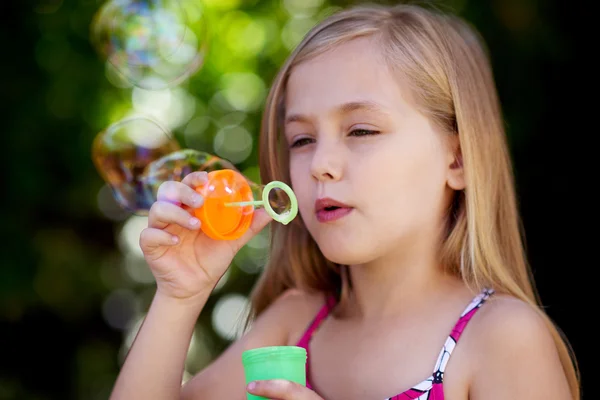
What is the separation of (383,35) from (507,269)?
627 mm

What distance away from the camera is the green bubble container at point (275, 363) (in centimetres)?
154

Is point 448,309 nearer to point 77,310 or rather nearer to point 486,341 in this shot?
point 486,341

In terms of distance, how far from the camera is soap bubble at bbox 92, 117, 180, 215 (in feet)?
7.95

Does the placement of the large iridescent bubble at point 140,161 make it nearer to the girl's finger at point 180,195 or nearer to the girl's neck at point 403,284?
the girl's finger at point 180,195

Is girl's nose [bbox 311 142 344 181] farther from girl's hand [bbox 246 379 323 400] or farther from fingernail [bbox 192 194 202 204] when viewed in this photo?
girl's hand [bbox 246 379 323 400]

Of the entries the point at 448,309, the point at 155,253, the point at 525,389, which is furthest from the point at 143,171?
the point at 525,389

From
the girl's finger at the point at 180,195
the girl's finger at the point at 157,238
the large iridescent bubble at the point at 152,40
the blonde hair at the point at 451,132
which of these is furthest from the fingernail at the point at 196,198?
the large iridescent bubble at the point at 152,40

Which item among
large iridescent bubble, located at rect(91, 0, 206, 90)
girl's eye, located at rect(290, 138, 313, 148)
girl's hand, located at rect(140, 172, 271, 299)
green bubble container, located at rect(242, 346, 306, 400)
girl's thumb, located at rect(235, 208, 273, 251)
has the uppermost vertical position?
large iridescent bubble, located at rect(91, 0, 206, 90)

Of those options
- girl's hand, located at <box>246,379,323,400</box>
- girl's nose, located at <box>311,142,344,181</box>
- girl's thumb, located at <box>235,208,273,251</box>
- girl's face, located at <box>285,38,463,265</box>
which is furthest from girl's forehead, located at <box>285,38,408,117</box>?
girl's hand, located at <box>246,379,323,400</box>

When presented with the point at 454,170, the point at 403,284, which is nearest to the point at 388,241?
the point at 403,284

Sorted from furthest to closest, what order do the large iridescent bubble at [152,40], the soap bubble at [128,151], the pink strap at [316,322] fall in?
the large iridescent bubble at [152,40] < the soap bubble at [128,151] < the pink strap at [316,322]

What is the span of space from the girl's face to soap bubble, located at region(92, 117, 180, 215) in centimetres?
60

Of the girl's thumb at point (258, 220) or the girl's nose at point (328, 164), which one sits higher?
the girl's nose at point (328, 164)

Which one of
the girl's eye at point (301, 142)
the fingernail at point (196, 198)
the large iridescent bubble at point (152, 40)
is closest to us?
the fingernail at point (196, 198)
